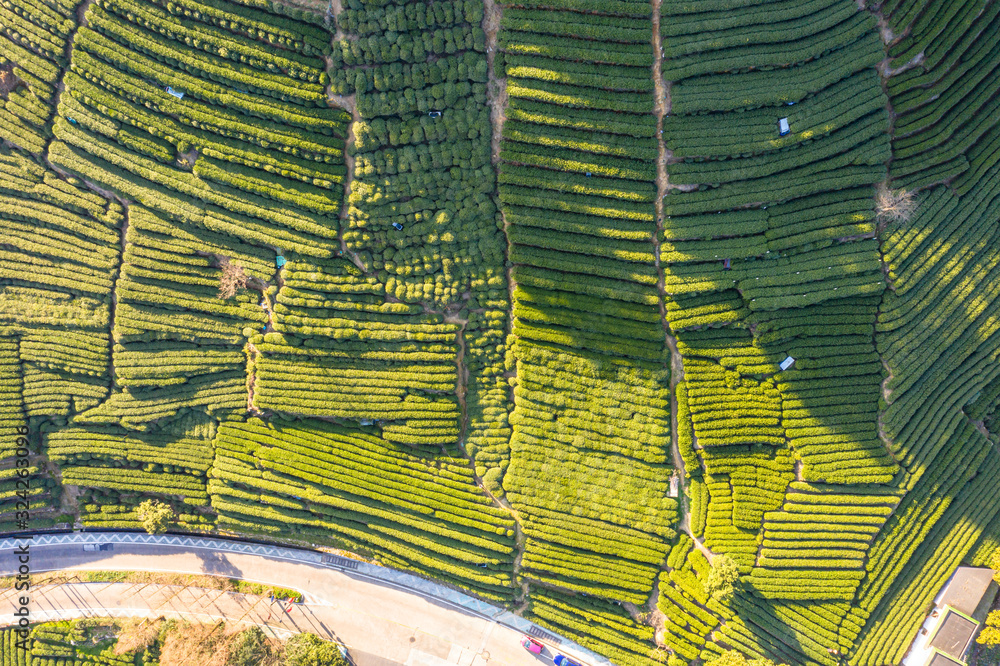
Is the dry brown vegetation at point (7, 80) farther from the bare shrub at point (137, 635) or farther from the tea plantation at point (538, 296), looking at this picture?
the bare shrub at point (137, 635)

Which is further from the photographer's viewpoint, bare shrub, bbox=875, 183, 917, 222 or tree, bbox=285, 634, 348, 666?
tree, bbox=285, 634, 348, 666

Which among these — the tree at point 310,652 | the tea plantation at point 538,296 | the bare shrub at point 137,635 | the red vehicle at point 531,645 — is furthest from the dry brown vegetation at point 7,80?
the red vehicle at point 531,645

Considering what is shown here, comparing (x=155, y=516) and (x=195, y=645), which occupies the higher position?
(x=155, y=516)

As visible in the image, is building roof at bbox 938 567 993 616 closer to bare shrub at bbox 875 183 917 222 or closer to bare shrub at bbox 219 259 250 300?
bare shrub at bbox 875 183 917 222

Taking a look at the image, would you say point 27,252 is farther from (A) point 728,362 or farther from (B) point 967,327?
(B) point 967,327

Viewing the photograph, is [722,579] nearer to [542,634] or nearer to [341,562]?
[542,634]

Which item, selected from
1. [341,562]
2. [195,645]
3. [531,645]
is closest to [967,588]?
[531,645]

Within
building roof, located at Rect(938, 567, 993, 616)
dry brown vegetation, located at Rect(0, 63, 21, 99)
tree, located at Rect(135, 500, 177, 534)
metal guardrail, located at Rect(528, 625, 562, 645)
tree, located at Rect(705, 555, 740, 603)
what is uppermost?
dry brown vegetation, located at Rect(0, 63, 21, 99)

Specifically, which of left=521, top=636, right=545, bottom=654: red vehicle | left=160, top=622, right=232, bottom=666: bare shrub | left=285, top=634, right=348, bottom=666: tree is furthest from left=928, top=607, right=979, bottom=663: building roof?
left=160, top=622, right=232, bottom=666: bare shrub
